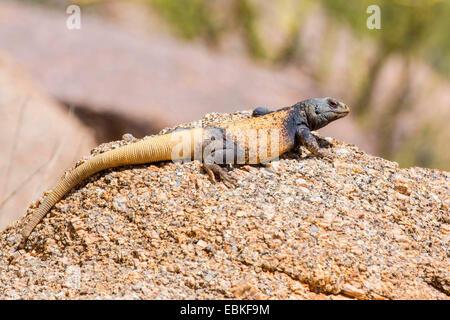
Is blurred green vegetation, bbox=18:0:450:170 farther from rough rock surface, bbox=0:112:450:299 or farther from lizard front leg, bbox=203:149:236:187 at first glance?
lizard front leg, bbox=203:149:236:187

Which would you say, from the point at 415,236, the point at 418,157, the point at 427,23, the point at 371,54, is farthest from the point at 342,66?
the point at 415,236

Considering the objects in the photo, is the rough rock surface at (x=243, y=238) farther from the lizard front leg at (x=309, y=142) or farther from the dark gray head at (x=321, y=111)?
the dark gray head at (x=321, y=111)

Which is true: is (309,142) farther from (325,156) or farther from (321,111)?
(321,111)

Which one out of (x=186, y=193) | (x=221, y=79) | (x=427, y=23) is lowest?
(x=186, y=193)

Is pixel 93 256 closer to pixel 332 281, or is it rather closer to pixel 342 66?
pixel 332 281

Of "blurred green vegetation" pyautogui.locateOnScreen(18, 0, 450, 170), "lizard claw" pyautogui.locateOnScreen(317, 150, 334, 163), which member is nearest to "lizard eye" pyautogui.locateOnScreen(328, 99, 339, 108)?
"lizard claw" pyautogui.locateOnScreen(317, 150, 334, 163)

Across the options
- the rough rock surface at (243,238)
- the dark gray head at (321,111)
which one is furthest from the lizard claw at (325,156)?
the dark gray head at (321,111)
